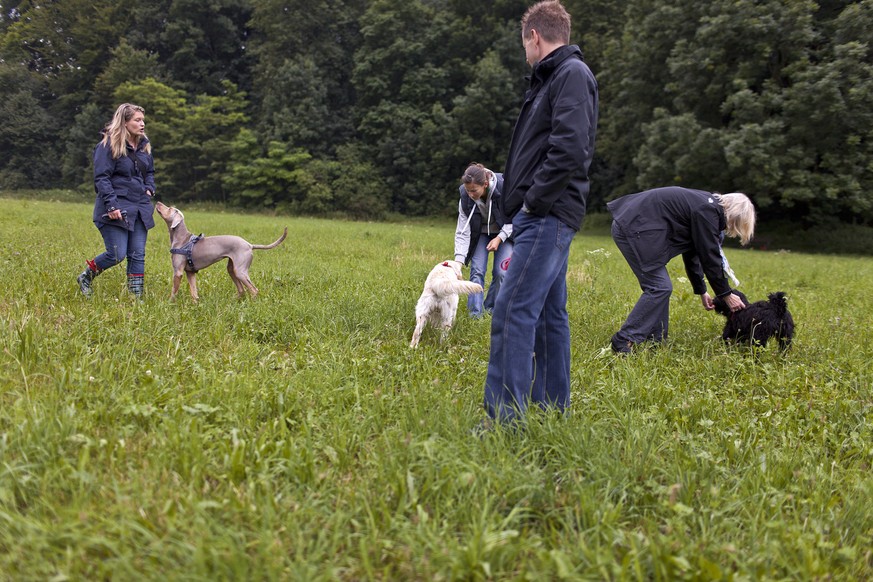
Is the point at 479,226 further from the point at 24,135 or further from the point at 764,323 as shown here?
the point at 24,135

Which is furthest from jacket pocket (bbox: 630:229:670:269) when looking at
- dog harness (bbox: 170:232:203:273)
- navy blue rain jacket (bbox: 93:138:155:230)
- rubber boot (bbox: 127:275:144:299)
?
rubber boot (bbox: 127:275:144:299)

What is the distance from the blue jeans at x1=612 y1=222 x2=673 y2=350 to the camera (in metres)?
4.98

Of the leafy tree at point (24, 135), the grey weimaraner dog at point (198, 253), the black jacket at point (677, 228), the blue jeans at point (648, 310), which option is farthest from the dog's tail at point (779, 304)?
the leafy tree at point (24, 135)

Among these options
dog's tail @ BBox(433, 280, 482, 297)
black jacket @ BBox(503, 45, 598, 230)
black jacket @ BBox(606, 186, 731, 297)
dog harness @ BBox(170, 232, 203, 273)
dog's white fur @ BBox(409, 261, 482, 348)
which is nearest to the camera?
black jacket @ BBox(503, 45, 598, 230)

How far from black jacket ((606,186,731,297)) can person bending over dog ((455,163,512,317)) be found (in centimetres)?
134

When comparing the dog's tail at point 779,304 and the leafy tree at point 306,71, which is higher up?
the leafy tree at point 306,71

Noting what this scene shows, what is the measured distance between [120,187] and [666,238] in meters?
5.54

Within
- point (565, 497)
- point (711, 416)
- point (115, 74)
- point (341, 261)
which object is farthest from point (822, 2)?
point (115, 74)

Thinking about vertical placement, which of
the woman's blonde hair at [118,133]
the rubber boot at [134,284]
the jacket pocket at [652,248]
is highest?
the woman's blonde hair at [118,133]

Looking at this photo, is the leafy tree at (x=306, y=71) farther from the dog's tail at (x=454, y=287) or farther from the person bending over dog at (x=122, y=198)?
the dog's tail at (x=454, y=287)

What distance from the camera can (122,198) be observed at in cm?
564

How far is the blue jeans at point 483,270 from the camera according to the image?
6.16 metres

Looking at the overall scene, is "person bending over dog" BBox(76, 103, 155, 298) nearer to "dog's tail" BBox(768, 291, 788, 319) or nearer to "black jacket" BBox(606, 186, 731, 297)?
"black jacket" BBox(606, 186, 731, 297)

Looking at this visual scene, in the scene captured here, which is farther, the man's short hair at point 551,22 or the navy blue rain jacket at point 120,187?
the navy blue rain jacket at point 120,187
